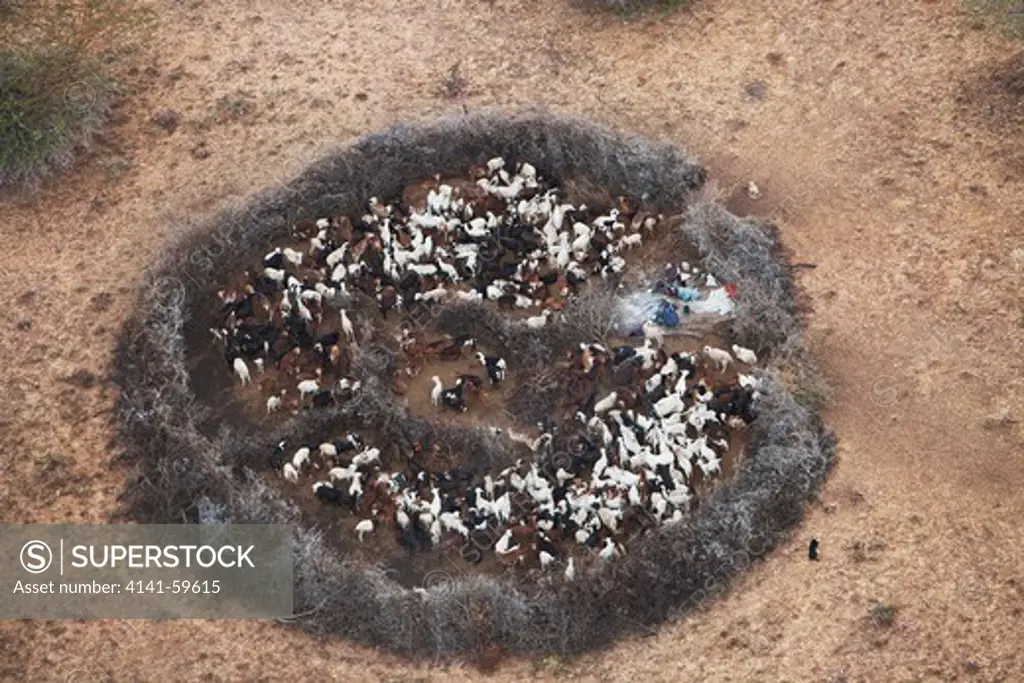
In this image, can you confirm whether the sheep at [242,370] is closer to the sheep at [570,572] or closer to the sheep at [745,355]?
the sheep at [570,572]

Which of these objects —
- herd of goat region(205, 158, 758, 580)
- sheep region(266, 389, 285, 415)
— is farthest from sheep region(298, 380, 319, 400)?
sheep region(266, 389, 285, 415)

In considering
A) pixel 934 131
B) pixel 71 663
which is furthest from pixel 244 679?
pixel 934 131

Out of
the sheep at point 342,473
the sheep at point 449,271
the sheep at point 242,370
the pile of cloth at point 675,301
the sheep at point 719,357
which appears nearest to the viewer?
the sheep at point 342,473

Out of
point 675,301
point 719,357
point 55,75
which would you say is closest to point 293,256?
point 55,75

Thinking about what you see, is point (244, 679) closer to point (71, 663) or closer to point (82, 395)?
point (71, 663)

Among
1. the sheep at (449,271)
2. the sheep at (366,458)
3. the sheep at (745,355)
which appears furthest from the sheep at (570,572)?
the sheep at (449,271)

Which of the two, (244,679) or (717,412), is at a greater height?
(717,412)

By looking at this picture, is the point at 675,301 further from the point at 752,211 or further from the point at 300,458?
the point at 300,458
